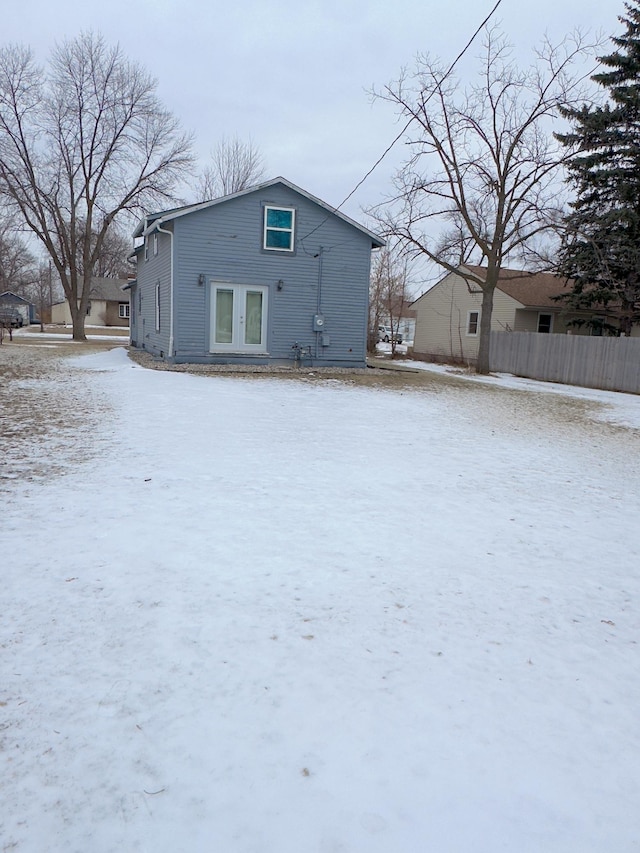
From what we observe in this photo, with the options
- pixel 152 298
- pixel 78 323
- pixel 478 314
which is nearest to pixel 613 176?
pixel 478 314

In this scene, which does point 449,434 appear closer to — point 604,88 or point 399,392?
point 399,392

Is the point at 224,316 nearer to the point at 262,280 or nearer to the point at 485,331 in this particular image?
the point at 262,280

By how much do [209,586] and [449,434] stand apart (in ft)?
18.4

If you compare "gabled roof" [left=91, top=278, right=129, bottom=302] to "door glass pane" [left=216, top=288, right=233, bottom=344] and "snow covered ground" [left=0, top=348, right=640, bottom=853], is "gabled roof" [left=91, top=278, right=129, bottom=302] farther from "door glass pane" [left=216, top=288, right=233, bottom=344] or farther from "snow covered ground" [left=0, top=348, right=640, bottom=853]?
"snow covered ground" [left=0, top=348, right=640, bottom=853]

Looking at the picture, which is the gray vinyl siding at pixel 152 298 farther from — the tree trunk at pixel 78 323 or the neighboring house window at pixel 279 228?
the tree trunk at pixel 78 323

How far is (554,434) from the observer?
29.6 feet

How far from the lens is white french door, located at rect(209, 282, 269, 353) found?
52.5 feet

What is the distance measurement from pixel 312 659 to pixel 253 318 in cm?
1439

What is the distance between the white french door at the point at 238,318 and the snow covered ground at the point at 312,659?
1036 centimetres

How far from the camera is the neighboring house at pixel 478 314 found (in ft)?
80.1

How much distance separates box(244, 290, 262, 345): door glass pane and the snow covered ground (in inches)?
421

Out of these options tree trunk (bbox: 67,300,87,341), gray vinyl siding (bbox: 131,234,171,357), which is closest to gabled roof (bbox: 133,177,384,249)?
→ gray vinyl siding (bbox: 131,234,171,357)

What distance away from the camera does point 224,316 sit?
53.0ft

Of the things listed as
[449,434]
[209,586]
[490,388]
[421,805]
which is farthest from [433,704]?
[490,388]
